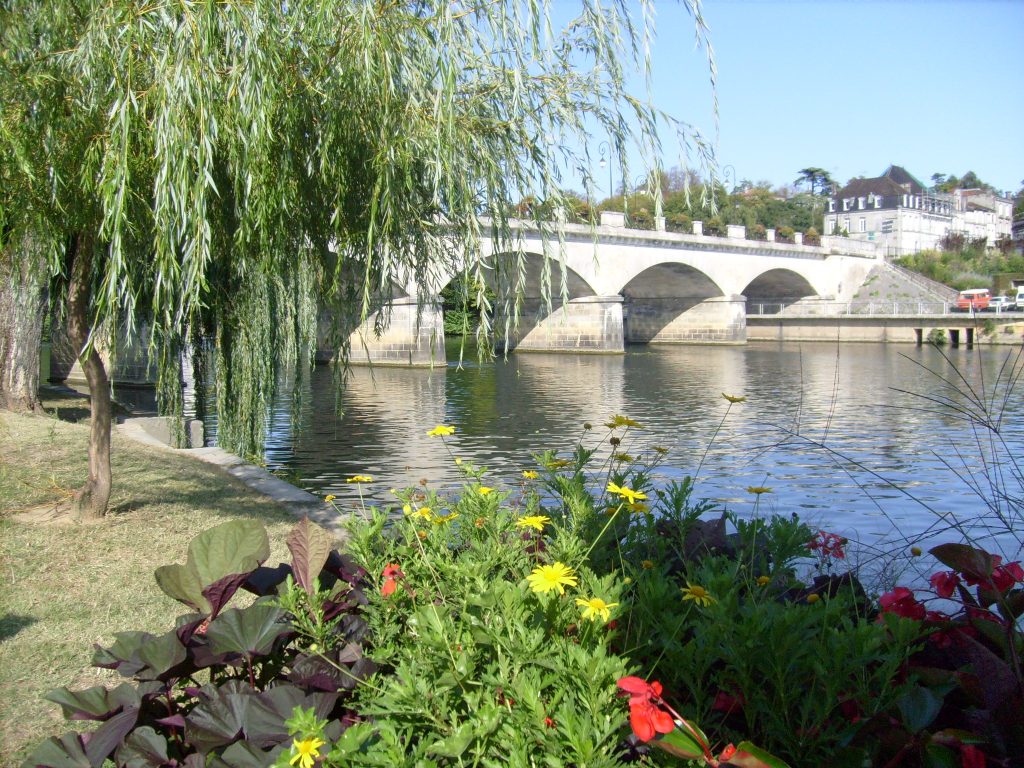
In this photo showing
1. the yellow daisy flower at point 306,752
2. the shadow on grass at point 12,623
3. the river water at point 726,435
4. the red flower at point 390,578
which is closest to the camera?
the yellow daisy flower at point 306,752

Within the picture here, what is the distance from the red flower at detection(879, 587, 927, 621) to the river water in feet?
2.96

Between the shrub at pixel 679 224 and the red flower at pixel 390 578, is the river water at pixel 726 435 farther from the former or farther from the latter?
the shrub at pixel 679 224

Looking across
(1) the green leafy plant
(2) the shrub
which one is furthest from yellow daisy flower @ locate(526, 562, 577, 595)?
(2) the shrub

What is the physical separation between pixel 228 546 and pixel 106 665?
1.47ft

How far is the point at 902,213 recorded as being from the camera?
82750 mm

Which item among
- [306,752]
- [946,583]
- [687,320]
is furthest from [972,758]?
[687,320]

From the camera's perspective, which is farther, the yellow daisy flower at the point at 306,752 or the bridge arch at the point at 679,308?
the bridge arch at the point at 679,308

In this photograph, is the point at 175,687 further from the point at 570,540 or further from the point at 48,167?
the point at 48,167

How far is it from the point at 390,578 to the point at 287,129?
2636 millimetres

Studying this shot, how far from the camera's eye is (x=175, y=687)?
218cm

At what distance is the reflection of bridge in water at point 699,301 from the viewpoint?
1361 inches

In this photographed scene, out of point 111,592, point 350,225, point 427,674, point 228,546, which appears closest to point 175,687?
point 228,546

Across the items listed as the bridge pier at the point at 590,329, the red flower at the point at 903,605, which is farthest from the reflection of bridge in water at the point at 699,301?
the red flower at the point at 903,605

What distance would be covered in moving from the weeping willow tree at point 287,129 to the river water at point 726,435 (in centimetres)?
89
